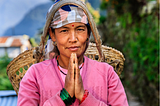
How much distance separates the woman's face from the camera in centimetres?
150

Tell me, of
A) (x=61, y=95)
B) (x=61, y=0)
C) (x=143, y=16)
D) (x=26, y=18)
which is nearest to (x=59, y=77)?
(x=61, y=95)

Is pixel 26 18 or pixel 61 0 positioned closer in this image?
pixel 61 0

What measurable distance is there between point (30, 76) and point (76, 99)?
0.46 m

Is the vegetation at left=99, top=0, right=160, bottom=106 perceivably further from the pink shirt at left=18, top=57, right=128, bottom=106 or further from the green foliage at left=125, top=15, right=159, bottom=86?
the pink shirt at left=18, top=57, right=128, bottom=106

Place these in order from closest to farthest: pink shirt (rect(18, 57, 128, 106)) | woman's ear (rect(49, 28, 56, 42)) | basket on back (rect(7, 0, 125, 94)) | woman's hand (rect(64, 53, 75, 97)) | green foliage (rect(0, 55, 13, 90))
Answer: woman's hand (rect(64, 53, 75, 97)) → pink shirt (rect(18, 57, 128, 106)) → basket on back (rect(7, 0, 125, 94)) → woman's ear (rect(49, 28, 56, 42)) → green foliage (rect(0, 55, 13, 90))

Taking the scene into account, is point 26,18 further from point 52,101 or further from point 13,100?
point 52,101

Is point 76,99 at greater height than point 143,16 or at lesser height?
lesser

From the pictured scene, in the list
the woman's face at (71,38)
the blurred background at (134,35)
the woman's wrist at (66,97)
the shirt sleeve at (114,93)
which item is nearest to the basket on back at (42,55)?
the woman's face at (71,38)

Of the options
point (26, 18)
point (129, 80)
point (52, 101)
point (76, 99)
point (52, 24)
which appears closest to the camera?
point (52, 101)

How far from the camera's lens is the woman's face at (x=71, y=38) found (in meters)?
1.50

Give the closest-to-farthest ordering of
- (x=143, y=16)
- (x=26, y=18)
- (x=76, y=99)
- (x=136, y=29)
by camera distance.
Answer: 1. (x=76, y=99)
2. (x=26, y=18)
3. (x=143, y=16)
4. (x=136, y=29)

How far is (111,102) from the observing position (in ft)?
5.07

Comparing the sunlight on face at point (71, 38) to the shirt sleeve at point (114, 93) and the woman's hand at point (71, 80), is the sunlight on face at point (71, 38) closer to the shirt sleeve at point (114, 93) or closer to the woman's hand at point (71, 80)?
the woman's hand at point (71, 80)

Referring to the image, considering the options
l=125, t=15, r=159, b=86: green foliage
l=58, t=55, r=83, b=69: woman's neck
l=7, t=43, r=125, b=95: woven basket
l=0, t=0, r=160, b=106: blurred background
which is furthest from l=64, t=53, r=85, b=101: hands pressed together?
l=125, t=15, r=159, b=86: green foliage
